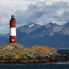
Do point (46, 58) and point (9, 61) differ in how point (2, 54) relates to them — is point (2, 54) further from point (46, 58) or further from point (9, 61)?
point (46, 58)

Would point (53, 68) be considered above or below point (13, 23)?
below

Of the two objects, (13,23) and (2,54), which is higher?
(13,23)

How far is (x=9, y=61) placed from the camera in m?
112

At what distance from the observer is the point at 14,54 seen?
114m

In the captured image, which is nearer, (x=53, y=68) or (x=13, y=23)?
(x=53, y=68)

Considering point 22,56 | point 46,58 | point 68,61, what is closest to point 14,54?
point 22,56

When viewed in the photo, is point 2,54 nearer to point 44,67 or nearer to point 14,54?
point 14,54

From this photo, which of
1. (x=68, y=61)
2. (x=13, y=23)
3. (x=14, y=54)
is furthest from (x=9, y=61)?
(x=68, y=61)

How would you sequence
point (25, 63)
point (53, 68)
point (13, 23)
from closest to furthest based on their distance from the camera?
1. point (53, 68)
2. point (25, 63)
3. point (13, 23)

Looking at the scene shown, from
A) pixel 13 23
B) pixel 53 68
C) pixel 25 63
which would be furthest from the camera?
pixel 13 23

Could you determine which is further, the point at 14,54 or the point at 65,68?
the point at 14,54

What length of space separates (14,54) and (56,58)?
13431 millimetres

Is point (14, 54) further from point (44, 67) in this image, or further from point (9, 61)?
point (44, 67)

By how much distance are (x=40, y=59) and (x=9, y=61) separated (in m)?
9.61
